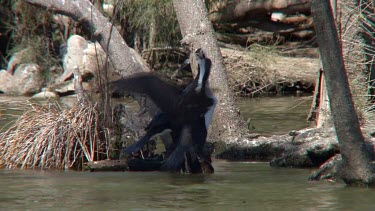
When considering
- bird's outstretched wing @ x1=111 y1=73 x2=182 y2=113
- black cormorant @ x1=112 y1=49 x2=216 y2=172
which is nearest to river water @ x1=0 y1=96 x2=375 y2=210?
black cormorant @ x1=112 y1=49 x2=216 y2=172

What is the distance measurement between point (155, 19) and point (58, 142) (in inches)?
312

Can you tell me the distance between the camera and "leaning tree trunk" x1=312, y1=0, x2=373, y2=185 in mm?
6172

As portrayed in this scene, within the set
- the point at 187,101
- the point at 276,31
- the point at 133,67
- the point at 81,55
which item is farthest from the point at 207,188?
the point at 81,55

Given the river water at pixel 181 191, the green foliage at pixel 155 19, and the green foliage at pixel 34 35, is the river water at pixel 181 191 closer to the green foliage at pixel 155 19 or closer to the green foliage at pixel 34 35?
the green foliage at pixel 155 19

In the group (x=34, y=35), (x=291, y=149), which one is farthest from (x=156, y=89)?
(x=34, y=35)

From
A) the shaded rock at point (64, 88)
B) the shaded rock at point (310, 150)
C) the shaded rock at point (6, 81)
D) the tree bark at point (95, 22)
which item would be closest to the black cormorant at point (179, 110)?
the shaded rock at point (310, 150)

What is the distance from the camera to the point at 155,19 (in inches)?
614

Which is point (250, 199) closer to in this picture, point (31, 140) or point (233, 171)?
point (233, 171)

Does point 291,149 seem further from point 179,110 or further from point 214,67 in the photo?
point 214,67

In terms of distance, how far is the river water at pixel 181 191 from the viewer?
19.4ft

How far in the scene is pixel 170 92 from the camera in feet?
24.8

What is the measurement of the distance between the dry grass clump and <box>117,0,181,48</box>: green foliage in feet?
23.0

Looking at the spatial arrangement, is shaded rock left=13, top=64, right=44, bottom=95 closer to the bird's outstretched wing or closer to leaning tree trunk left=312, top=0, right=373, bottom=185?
the bird's outstretched wing

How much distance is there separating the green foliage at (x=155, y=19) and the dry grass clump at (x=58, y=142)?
23.0 feet
